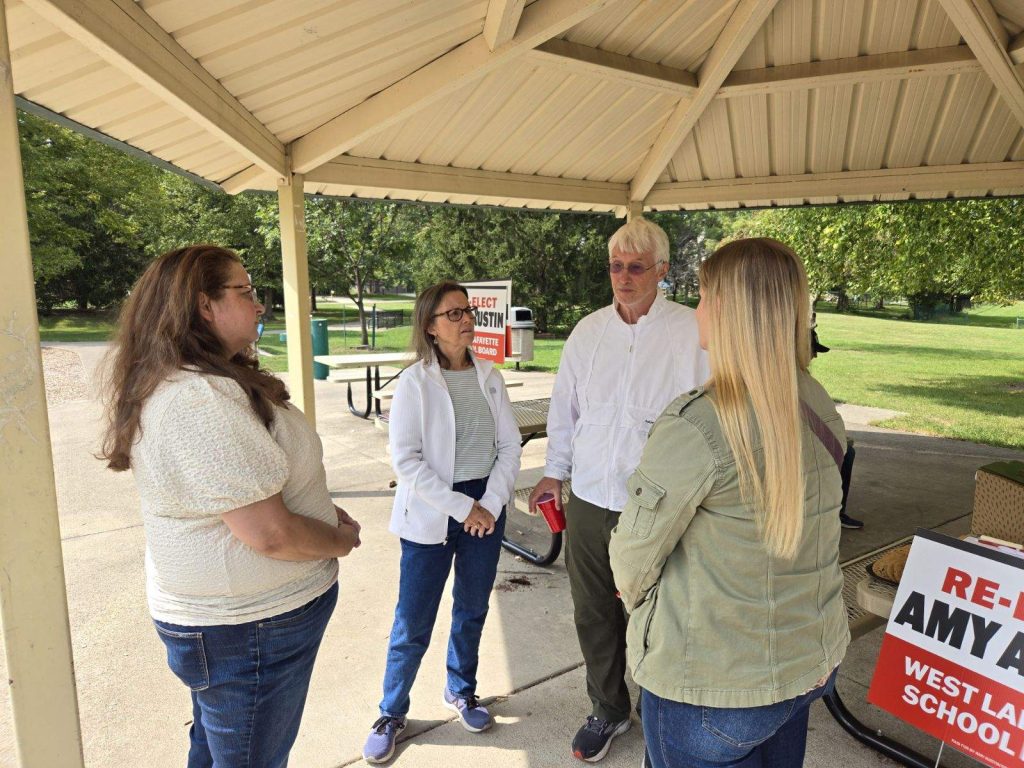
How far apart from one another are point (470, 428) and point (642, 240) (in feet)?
3.39

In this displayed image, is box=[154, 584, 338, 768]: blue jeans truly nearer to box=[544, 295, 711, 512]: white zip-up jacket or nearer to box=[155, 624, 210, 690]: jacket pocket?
box=[155, 624, 210, 690]: jacket pocket

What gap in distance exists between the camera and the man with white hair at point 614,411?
252 cm

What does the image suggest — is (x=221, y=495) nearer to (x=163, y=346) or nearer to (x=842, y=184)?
(x=163, y=346)

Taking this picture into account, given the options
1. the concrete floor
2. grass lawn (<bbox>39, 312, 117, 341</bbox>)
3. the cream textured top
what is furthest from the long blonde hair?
grass lawn (<bbox>39, 312, 117, 341</bbox>)

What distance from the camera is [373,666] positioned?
3.33m

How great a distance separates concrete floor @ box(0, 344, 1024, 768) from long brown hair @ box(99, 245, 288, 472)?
70.6 inches

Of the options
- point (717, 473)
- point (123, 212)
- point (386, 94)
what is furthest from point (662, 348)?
point (123, 212)

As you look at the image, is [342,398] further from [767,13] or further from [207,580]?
[207,580]

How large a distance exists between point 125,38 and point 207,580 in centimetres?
195

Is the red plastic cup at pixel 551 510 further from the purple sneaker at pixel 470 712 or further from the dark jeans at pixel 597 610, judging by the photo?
the purple sneaker at pixel 470 712

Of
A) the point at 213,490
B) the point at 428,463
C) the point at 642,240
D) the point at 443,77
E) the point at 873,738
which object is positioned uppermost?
the point at 443,77

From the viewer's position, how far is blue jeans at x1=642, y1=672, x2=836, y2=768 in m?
1.45

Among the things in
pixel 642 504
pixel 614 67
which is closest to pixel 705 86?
pixel 614 67

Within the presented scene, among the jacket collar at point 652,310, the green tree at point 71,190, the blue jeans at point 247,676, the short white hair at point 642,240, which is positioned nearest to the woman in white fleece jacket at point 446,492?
the jacket collar at point 652,310
